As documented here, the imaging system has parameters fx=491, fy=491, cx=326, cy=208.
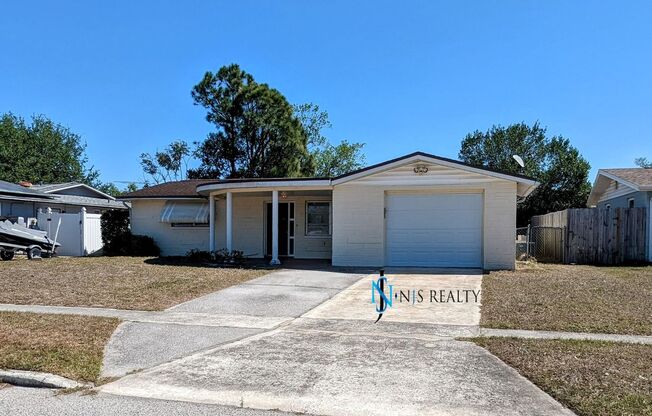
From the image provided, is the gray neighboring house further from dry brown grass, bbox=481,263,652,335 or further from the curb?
dry brown grass, bbox=481,263,652,335

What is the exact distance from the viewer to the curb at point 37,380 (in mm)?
4836

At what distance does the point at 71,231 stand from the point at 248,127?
15277 millimetres

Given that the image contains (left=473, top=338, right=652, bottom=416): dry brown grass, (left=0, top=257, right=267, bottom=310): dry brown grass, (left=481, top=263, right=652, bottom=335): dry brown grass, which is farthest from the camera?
(left=0, top=257, right=267, bottom=310): dry brown grass

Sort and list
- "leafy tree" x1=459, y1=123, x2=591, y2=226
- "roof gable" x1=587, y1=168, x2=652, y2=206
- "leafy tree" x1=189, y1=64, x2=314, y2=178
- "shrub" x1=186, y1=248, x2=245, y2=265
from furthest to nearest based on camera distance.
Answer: "leafy tree" x1=459, y1=123, x2=591, y2=226 < "leafy tree" x1=189, y1=64, x2=314, y2=178 < "roof gable" x1=587, y1=168, x2=652, y2=206 < "shrub" x1=186, y1=248, x2=245, y2=265

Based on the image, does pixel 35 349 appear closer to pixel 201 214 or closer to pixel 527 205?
pixel 201 214

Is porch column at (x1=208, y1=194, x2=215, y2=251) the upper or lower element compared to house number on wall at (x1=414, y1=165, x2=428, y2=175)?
lower

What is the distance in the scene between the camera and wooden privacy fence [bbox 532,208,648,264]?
17.1m

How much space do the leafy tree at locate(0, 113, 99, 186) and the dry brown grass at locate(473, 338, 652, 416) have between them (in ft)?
150

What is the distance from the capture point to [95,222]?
811 inches

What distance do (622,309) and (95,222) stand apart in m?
19.2

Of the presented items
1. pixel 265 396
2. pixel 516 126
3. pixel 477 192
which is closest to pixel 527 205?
pixel 516 126

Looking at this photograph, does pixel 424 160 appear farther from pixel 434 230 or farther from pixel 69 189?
pixel 69 189

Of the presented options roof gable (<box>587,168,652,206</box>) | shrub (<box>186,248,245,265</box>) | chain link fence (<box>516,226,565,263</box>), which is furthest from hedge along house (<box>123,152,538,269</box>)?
roof gable (<box>587,168,652,206</box>)
